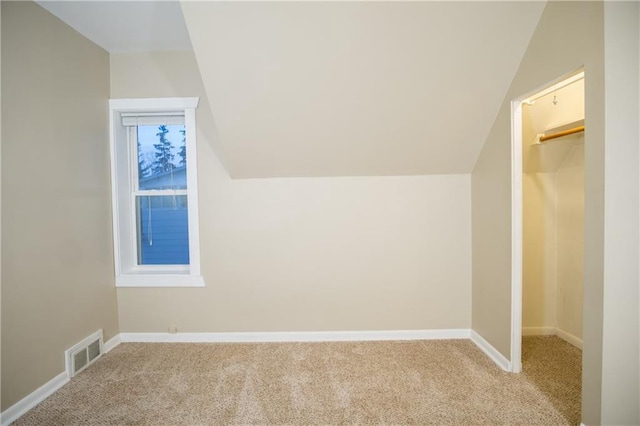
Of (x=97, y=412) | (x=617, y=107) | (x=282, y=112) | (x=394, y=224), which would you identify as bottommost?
(x=97, y=412)

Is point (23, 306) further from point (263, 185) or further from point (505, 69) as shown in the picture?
point (505, 69)

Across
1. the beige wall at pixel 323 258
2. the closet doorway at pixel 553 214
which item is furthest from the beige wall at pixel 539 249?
the beige wall at pixel 323 258

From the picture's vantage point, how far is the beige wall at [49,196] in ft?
6.19

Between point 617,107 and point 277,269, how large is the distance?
2.51 metres

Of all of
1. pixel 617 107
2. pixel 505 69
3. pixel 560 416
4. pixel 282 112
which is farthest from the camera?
pixel 282 112

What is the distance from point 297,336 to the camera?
2.84 metres

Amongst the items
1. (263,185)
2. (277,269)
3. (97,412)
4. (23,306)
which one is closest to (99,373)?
(97,412)

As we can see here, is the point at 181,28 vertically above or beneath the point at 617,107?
above

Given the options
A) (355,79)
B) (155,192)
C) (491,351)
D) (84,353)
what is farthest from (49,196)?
(491,351)

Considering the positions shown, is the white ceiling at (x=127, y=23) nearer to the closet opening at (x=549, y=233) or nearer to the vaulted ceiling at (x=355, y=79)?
the vaulted ceiling at (x=355, y=79)

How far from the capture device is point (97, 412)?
75.7 inches

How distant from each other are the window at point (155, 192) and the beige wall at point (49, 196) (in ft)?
0.46

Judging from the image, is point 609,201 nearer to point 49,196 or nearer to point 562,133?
point 562,133

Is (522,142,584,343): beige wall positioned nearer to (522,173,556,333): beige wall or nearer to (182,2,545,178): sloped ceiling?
(522,173,556,333): beige wall
